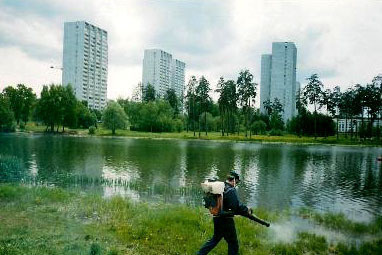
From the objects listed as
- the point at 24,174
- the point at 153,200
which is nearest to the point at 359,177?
the point at 153,200

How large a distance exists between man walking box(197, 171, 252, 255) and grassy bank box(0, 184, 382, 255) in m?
2.18

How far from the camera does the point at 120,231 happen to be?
1520 cm

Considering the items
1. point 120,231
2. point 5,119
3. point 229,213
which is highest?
point 5,119

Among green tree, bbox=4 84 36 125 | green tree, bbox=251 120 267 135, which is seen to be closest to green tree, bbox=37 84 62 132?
green tree, bbox=4 84 36 125

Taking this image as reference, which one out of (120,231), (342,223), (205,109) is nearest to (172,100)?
(205,109)

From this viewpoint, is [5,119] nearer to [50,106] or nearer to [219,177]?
[50,106]

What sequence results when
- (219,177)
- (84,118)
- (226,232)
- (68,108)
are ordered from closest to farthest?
1. (226,232)
2. (219,177)
3. (68,108)
4. (84,118)

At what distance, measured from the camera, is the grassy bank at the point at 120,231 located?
13273 mm

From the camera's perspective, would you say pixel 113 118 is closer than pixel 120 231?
No

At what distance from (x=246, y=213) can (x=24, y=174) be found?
2465cm

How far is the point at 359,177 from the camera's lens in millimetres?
41781

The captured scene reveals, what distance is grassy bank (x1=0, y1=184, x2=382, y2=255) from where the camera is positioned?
43.5 feet

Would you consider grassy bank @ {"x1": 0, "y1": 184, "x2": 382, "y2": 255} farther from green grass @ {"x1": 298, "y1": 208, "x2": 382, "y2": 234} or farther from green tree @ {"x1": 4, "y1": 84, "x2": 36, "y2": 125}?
green tree @ {"x1": 4, "y1": 84, "x2": 36, "y2": 125}

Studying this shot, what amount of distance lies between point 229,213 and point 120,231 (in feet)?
20.4
